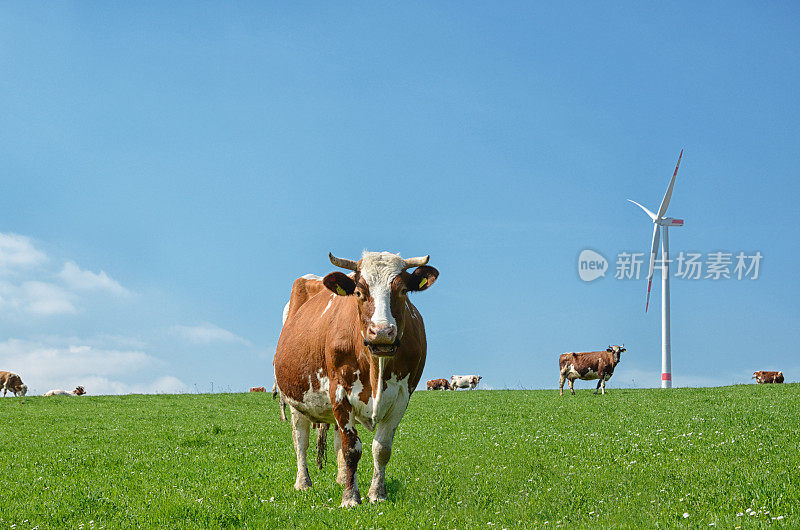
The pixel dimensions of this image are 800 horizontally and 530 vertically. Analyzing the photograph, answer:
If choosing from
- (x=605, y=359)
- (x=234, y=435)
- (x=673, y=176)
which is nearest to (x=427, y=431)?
(x=234, y=435)

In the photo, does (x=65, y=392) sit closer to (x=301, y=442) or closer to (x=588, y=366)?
Result: (x=588, y=366)

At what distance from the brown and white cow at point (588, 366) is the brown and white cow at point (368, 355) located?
2858 cm

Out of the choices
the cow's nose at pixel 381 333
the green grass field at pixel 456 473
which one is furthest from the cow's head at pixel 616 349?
the cow's nose at pixel 381 333

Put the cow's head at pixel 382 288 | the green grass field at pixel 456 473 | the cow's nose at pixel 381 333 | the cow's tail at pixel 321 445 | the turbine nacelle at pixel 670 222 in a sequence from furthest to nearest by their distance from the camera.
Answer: the turbine nacelle at pixel 670 222, the cow's tail at pixel 321 445, the green grass field at pixel 456 473, the cow's head at pixel 382 288, the cow's nose at pixel 381 333

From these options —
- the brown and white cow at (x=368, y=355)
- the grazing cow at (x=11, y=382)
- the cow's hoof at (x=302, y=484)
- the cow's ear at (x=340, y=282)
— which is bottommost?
the cow's hoof at (x=302, y=484)

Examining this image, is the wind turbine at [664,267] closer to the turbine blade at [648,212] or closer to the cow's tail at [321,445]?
the turbine blade at [648,212]

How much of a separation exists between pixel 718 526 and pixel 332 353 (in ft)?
16.7

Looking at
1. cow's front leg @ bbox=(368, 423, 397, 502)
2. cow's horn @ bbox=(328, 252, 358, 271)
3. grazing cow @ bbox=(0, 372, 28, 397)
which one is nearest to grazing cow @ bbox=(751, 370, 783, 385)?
cow's front leg @ bbox=(368, 423, 397, 502)

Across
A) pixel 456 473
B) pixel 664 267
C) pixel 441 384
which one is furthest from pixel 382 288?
pixel 441 384

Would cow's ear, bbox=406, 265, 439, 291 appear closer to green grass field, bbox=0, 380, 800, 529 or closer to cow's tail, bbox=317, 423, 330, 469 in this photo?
green grass field, bbox=0, 380, 800, 529

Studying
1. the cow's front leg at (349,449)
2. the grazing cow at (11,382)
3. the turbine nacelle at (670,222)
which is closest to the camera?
the cow's front leg at (349,449)

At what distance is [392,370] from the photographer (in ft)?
28.3

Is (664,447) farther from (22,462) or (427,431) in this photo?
(22,462)

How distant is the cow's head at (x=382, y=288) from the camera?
313 inches
